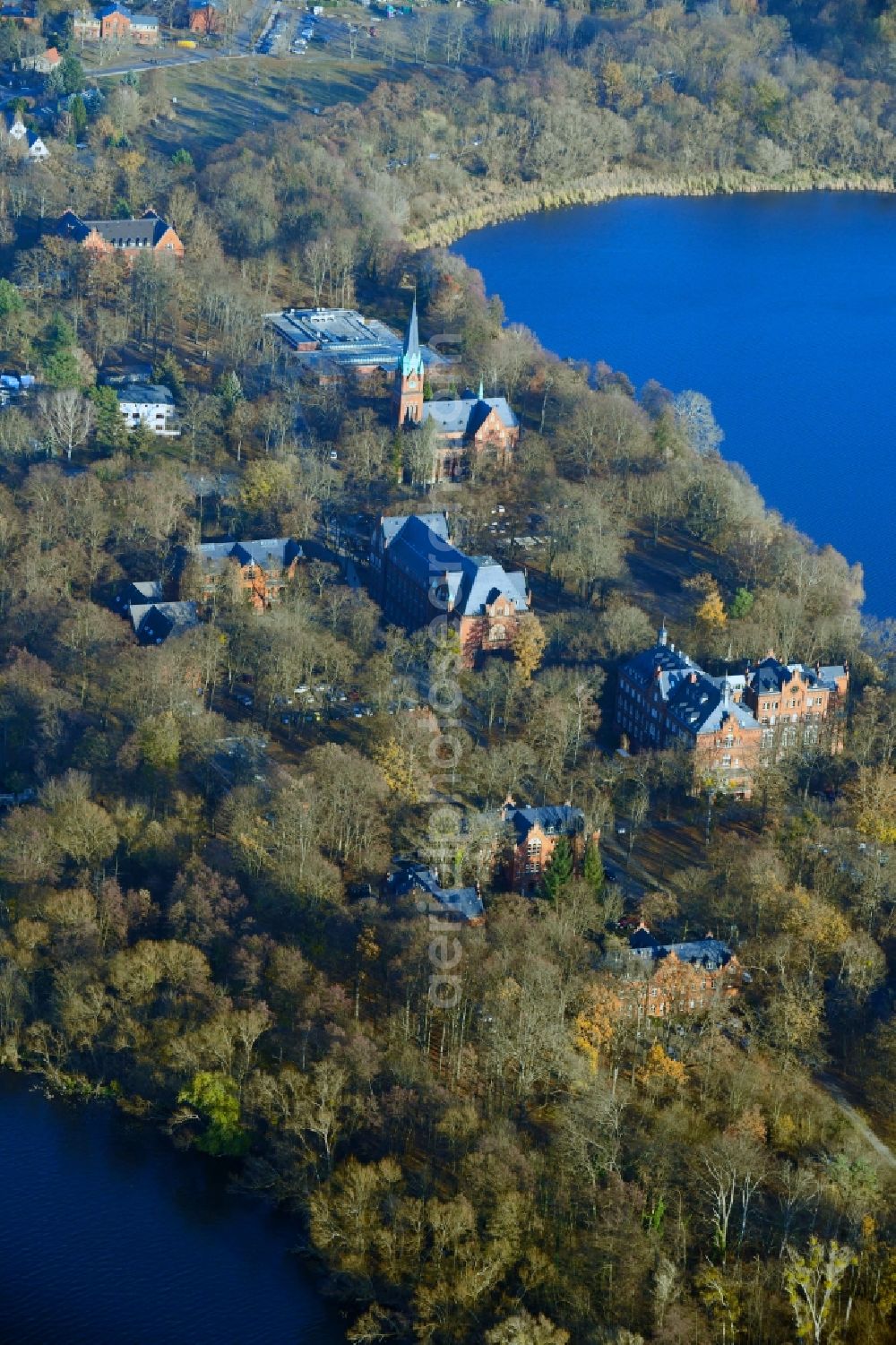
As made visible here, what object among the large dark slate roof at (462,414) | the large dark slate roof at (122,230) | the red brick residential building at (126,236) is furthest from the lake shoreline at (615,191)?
the large dark slate roof at (462,414)

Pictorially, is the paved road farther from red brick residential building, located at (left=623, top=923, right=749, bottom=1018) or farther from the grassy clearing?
the grassy clearing

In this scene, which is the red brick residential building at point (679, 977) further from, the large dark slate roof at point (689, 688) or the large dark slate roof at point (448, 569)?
the large dark slate roof at point (448, 569)

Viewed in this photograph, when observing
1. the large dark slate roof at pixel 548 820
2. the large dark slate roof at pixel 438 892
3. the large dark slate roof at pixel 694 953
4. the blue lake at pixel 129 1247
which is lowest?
the blue lake at pixel 129 1247

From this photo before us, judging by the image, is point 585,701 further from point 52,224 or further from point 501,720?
point 52,224

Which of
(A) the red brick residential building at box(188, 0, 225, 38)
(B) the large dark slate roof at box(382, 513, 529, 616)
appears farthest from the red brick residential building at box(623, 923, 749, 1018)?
(A) the red brick residential building at box(188, 0, 225, 38)

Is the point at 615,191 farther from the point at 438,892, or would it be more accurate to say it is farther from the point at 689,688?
the point at 438,892

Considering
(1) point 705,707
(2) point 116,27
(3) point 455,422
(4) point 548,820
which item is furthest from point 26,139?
(4) point 548,820
